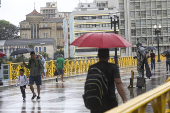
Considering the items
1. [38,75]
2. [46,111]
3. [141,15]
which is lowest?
[46,111]

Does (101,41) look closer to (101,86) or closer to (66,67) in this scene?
(101,86)

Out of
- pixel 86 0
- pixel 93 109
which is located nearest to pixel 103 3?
pixel 86 0

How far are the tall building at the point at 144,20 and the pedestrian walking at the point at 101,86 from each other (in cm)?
9790

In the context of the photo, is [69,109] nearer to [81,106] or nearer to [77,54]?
[81,106]

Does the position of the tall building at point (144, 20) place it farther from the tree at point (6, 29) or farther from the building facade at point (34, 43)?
the tree at point (6, 29)

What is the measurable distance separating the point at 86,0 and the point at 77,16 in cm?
2867

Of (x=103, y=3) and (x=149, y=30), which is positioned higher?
(x=103, y=3)

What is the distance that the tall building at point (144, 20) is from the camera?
103 meters

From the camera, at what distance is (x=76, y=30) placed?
107 metres

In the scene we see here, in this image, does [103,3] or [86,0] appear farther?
[86,0]

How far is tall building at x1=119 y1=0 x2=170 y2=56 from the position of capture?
337 feet

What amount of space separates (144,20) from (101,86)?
332 ft

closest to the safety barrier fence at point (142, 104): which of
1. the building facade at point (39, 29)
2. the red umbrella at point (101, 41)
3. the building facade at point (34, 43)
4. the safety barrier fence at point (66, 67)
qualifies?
the red umbrella at point (101, 41)

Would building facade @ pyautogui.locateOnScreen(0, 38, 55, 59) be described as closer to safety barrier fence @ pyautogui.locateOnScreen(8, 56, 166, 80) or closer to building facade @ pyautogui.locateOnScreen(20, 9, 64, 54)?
building facade @ pyautogui.locateOnScreen(20, 9, 64, 54)
